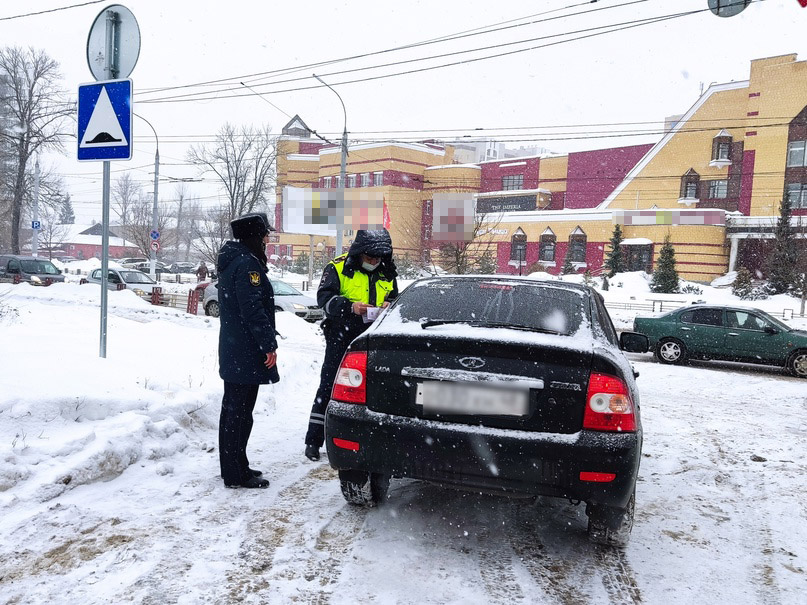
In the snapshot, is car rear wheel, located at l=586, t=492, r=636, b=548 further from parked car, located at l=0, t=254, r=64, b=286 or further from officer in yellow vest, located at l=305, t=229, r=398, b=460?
parked car, located at l=0, t=254, r=64, b=286

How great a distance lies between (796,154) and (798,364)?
35.1 meters

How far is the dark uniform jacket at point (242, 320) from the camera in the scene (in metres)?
3.78

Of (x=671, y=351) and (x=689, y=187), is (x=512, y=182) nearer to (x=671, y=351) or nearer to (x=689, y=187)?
(x=689, y=187)

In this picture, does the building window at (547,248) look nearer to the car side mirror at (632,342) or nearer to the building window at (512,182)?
the building window at (512,182)

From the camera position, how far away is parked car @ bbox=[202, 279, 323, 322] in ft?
51.7

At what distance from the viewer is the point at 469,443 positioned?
2902mm

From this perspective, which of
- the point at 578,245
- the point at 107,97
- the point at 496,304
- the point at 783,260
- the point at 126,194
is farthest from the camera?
the point at 126,194

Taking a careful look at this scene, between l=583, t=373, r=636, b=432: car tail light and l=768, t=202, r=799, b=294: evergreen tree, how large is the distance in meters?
35.6

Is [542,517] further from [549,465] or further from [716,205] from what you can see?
[716,205]

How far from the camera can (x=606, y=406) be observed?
9.34 feet

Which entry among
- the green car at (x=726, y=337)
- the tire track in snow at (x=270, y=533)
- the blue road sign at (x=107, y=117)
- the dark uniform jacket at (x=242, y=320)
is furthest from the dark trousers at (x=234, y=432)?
the green car at (x=726, y=337)

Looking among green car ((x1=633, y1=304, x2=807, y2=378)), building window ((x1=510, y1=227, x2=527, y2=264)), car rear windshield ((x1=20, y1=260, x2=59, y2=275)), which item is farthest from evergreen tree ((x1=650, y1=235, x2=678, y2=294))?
car rear windshield ((x1=20, y1=260, x2=59, y2=275))

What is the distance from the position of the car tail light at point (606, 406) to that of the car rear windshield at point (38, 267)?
25.6 m

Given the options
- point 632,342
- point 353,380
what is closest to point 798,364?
point 632,342
